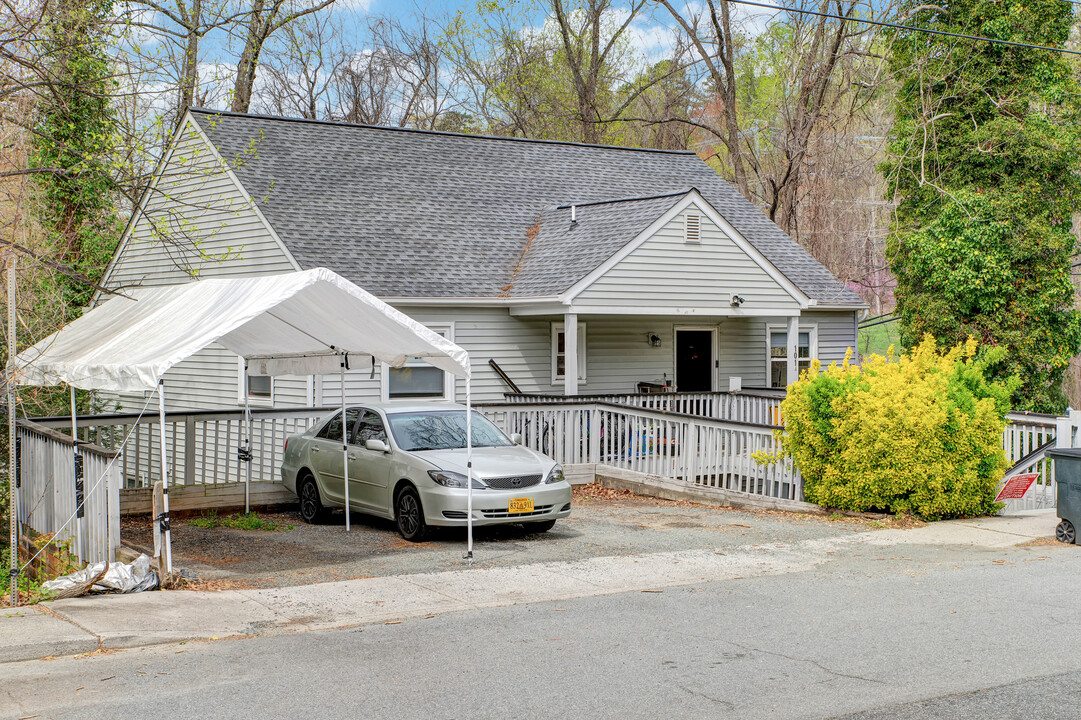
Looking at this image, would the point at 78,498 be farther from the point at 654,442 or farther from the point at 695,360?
the point at 695,360

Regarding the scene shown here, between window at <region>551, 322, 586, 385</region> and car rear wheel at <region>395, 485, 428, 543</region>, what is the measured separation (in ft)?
31.6

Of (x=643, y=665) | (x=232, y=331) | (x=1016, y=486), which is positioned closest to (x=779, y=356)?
(x=1016, y=486)

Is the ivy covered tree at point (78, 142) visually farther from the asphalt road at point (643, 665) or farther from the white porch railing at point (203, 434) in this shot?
the asphalt road at point (643, 665)

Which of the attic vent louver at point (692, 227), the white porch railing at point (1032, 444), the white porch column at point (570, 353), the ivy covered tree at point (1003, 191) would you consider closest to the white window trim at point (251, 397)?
the white porch column at point (570, 353)

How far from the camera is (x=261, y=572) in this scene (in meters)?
10.9

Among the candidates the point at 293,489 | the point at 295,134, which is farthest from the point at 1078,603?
the point at 295,134

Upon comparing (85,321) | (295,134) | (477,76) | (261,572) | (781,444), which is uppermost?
(477,76)

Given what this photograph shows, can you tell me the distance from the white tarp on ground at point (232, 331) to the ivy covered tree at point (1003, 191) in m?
18.8

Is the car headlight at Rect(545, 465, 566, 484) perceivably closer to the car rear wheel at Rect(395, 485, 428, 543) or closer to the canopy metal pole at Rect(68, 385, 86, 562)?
the car rear wheel at Rect(395, 485, 428, 543)

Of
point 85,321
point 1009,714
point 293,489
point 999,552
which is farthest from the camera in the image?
point 293,489

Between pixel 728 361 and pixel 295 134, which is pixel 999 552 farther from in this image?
pixel 295 134

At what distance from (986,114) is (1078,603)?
71.8ft

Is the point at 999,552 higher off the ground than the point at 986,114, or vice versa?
the point at 986,114

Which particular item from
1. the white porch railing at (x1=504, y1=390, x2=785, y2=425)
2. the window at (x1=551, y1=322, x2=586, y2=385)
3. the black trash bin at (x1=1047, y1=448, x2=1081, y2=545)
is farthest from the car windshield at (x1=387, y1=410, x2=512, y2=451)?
the window at (x1=551, y1=322, x2=586, y2=385)
